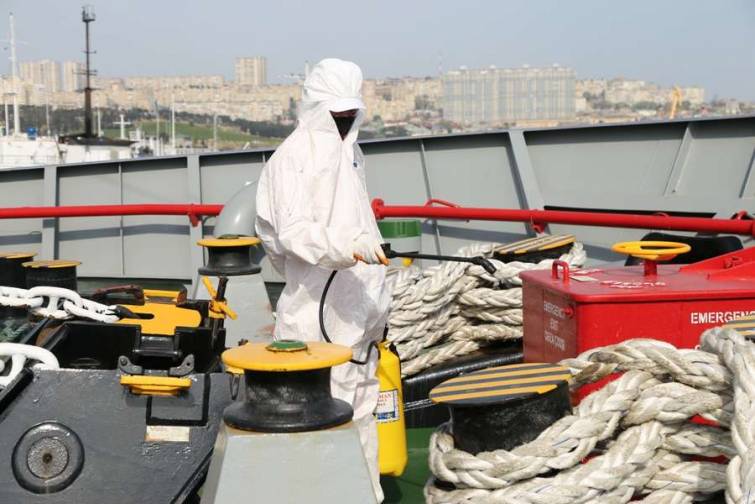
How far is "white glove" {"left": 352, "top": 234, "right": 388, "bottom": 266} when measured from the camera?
134 inches

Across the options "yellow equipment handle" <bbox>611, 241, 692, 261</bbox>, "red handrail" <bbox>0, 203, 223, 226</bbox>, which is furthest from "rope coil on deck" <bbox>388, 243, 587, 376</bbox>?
"red handrail" <bbox>0, 203, 223, 226</bbox>

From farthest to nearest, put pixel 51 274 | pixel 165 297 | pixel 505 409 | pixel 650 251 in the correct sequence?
1. pixel 51 274
2. pixel 165 297
3. pixel 650 251
4. pixel 505 409

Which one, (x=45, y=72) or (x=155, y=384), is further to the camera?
(x=45, y=72)

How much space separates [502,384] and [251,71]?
12001 cm

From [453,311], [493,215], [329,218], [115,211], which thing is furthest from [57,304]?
[115,211]

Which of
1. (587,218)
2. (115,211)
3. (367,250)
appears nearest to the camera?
(367,250)

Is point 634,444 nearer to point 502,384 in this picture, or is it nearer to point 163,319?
point 502,384

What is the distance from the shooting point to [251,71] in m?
120

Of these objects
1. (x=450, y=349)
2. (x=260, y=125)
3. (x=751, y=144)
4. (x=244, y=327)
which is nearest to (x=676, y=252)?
(x=450, y=349)

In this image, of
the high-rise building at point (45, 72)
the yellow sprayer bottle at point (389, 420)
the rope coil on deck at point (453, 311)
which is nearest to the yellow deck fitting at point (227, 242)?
the rope coil on deck at point (453, 311)

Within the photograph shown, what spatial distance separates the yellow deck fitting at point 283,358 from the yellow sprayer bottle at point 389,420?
63.9 inches

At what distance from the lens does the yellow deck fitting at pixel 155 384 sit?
3.00 meters

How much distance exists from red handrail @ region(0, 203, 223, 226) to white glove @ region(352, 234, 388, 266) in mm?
5589

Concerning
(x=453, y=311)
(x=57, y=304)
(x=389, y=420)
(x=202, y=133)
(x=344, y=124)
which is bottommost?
(x=389, y=420)
